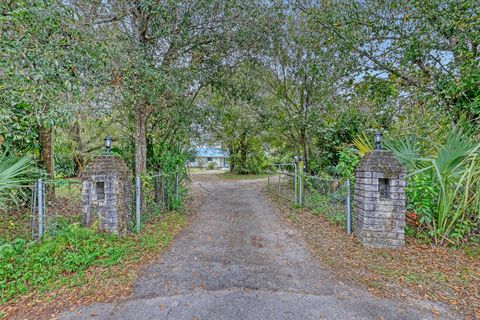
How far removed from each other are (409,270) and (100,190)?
16.6 ft

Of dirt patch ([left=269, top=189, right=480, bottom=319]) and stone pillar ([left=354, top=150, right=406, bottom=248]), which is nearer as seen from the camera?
dirt patch ([left=269, top=189, right=480, bottom=319])

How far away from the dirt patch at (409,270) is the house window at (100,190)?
12.6ft

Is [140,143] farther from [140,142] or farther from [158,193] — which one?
[158,193]

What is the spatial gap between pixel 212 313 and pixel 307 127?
8331 millimetres

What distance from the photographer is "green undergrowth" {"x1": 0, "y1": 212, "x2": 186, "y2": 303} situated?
3077mm

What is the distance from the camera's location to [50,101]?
3.56 m

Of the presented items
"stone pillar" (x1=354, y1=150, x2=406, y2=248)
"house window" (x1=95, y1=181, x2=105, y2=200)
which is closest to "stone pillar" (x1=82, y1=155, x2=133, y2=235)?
"house window" (x1=95, y1=181, x2=105, y2=200)

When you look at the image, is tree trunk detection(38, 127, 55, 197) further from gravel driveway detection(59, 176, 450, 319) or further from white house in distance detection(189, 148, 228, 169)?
white house in distance detection(189, 148, 228, 169)

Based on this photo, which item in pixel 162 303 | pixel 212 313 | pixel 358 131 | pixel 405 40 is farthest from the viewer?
pixel 358 131

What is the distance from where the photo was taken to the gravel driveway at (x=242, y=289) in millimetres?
2510

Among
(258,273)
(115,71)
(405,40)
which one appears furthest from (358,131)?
(115,71)

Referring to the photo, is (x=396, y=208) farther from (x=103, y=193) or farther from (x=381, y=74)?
(x=103, y=193)

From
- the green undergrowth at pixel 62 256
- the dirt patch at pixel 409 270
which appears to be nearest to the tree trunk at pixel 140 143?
the green undergrowth at pixel 62 256

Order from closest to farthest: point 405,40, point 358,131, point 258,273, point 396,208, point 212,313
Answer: point 212,313 → point 258,273 → point 396,208 → point 405,40 → point 358,131
